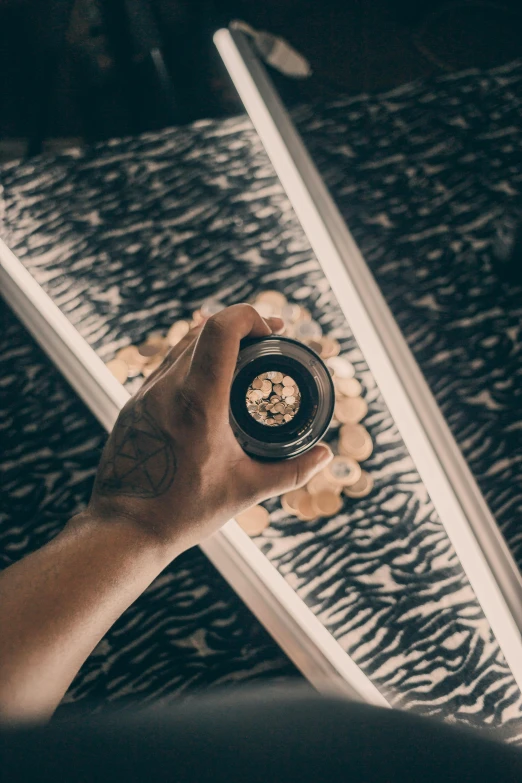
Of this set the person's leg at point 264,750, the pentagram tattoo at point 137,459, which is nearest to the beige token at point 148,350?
the pentagram tattoo at point 137,459

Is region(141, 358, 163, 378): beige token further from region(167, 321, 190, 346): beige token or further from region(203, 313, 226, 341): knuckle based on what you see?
region(203, 313, 226, 341): knuckle

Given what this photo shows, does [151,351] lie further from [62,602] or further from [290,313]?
[62,602]

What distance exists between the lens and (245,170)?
0.72 metres

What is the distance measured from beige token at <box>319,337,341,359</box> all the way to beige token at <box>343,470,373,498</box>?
0.17 m

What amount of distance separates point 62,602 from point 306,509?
300 millimetres

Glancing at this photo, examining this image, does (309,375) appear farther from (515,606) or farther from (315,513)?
(515,606)

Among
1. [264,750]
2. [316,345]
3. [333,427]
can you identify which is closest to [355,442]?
[333,427]

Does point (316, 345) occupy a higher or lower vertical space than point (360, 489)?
higher

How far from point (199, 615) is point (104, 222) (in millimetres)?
610

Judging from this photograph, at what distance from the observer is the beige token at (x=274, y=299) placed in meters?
0.67

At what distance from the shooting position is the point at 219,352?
493mm

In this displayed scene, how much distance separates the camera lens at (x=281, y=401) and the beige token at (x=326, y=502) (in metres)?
0.13

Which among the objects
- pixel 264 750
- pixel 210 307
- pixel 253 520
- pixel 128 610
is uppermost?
pixel 210 307

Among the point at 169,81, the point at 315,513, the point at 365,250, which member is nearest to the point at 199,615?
the point at 315,513
